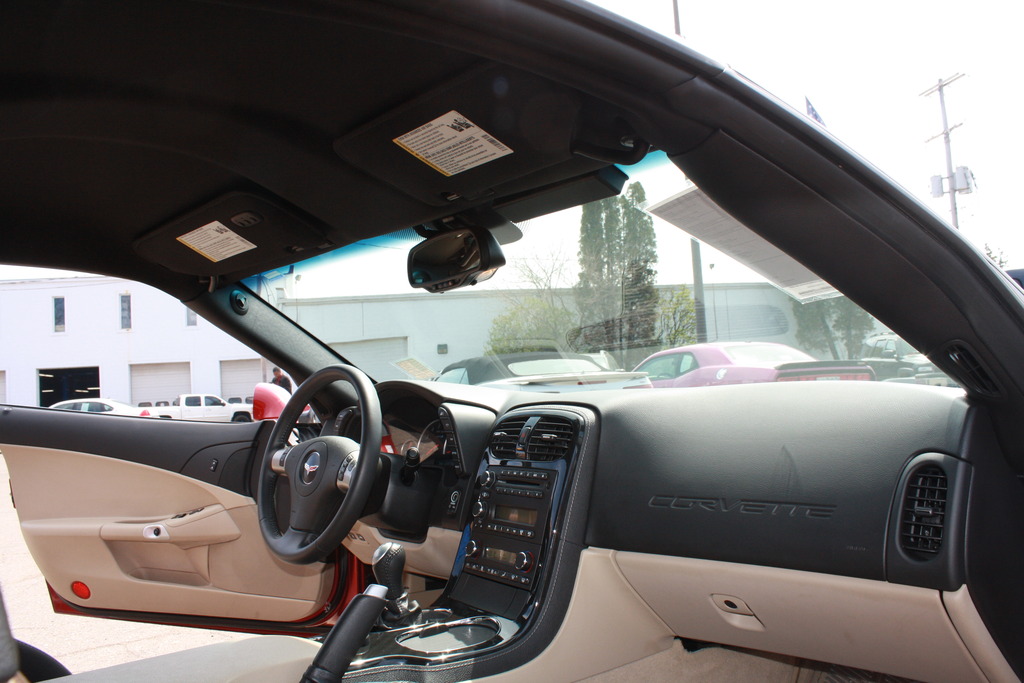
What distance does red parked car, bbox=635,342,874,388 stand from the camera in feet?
5.01

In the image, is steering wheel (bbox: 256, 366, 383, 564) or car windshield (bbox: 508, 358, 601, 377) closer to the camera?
steering wheel (bbox: 256, 366, 383, 564)

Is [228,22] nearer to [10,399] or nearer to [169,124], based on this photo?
[169,124]

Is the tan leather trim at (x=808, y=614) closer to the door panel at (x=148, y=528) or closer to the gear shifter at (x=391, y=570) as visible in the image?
the gear shifter at (x=391, y=570)

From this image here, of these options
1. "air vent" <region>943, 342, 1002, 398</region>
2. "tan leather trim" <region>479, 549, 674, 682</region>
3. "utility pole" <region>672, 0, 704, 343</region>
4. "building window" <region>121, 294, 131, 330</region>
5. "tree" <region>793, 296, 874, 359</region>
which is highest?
"building window" <region>121, 294, 131, 330</region>

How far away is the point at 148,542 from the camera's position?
244 centimetres

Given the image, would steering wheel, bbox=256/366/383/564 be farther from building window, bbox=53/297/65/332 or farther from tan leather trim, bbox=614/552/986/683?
building window, bbox=53/297/65/332

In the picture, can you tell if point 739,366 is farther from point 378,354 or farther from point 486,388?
point 378,354

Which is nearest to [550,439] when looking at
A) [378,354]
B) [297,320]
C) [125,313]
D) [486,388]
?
[486,388]

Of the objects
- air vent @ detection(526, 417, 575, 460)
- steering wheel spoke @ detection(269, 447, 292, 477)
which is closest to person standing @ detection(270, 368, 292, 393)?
steering wheel spoke @ detection(269, 447, 292, 477)

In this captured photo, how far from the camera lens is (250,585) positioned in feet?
8.08

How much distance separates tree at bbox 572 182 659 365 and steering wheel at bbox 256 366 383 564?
2.15 ft

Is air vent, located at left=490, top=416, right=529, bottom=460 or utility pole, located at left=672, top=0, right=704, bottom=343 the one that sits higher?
utility pole, located at left=672, top=0, right=704, bottom=343

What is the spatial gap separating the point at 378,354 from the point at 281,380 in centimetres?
82

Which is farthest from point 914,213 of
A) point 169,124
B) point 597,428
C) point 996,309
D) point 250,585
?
point 250,585
